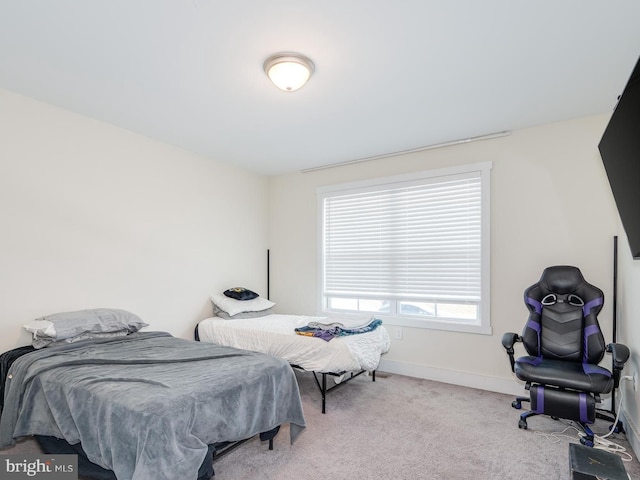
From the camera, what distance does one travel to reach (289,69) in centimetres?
225

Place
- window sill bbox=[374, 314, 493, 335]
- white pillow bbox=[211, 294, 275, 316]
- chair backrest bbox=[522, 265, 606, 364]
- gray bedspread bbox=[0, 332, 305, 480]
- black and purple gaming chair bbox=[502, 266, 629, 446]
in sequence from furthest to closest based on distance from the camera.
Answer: white pillow bbox=[211, 294, 275, 316], window sill bbox=[374, 314, 493, 335], chair backrest bbox=[522, 265, 606, 364], black and purple gaming chair bbox=[502, 266, 629, 446], gray bedspread bbox=[0, 332, 305, 480]

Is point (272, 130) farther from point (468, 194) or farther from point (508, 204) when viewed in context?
point (508, 204)

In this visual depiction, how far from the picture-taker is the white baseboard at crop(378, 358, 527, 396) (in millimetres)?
3365

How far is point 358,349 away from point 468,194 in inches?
76.8

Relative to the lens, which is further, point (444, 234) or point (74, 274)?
point (444, 234)

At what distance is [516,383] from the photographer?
3348 millimetres

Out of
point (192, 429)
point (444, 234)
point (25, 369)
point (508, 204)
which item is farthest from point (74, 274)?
point (508, 204)

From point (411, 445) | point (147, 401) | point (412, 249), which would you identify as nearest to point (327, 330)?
point (411, 445)

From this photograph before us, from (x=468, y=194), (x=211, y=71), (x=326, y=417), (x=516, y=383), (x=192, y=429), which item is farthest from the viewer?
(x=468, y=194)

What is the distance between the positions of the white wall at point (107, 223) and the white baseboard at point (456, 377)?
2172mm

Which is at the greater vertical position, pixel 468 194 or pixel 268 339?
pixel 468 194

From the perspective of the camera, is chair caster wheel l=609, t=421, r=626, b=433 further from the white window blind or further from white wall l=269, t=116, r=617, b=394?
A: the white window blind

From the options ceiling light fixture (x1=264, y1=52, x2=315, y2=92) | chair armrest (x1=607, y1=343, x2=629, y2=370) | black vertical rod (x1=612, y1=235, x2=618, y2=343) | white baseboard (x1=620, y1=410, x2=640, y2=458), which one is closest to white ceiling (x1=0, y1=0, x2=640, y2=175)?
ceiling light fixture (x1=264, y1=52, x2=315, y2=92)

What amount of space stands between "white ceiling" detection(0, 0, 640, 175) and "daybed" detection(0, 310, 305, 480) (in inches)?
74.4
